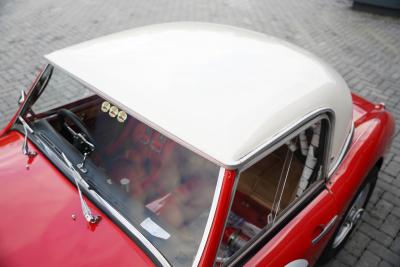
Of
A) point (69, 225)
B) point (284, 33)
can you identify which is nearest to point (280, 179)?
point (69, 225)

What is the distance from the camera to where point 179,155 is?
202 centimetres

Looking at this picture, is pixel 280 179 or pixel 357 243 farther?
pixel 357 243

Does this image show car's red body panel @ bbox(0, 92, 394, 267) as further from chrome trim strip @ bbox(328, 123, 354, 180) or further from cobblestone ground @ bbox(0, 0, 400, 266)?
cobblestone ground @ bbox(0, 0, 400, 266)

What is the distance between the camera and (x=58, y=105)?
8.82 ft

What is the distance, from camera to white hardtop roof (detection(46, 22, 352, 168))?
1.79 meters

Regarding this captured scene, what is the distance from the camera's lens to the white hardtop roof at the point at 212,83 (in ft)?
5.86

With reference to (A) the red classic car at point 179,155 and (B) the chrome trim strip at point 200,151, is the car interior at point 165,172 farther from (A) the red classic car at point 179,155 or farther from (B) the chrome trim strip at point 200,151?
(B) the chrome trim strip at point 200,151

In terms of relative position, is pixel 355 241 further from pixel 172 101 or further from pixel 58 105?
pixel 58 105

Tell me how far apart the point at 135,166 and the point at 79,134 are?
42cm

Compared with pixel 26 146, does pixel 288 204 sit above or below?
below

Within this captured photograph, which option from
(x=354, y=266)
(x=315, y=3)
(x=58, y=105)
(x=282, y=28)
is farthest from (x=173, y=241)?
(x=315, y=3)

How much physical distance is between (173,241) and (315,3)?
9.27 m

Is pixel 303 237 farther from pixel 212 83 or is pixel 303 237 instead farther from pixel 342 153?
pixel 212 83

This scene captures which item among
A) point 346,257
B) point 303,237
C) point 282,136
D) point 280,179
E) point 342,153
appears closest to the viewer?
point 282,136
